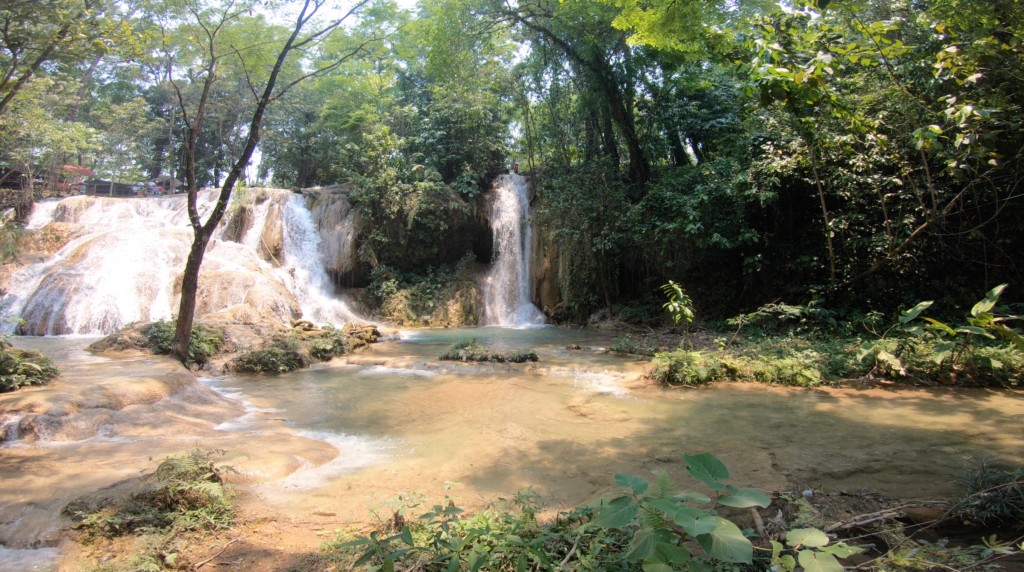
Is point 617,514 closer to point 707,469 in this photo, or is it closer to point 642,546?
point 642,546

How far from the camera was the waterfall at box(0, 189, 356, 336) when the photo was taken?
509 inches

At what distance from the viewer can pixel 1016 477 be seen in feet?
9.09

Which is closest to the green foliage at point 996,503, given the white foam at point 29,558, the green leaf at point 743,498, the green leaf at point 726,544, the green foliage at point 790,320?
the green leaf at point 743,498

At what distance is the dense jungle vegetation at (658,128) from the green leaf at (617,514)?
2.50 meters

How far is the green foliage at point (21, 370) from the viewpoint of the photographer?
19.1ft

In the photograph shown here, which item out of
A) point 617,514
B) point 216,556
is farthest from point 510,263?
point 617,514

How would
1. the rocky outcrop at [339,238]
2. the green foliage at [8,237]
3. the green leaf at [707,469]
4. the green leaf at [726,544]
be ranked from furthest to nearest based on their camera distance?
the rocky outcrop at [339,238] < the green foliage at [8,237] < the green leaf at [707,469] < the green leaf at [726,544]

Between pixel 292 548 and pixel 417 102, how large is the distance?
2417 cm

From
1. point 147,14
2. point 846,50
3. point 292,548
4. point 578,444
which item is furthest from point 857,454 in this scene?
point 147,14

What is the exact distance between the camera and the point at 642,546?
5.49ft

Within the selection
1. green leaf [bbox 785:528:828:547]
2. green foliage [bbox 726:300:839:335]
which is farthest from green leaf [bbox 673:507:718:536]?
green foliage [bbox 726:300:839:335]

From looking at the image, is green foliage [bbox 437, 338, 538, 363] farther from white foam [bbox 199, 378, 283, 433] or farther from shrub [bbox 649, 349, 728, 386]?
white foam [bbox 199, 378, 283, 433]

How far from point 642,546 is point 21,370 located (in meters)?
7.59

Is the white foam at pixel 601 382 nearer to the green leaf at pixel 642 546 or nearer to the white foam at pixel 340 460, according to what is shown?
the white foam at pixel 340 460
